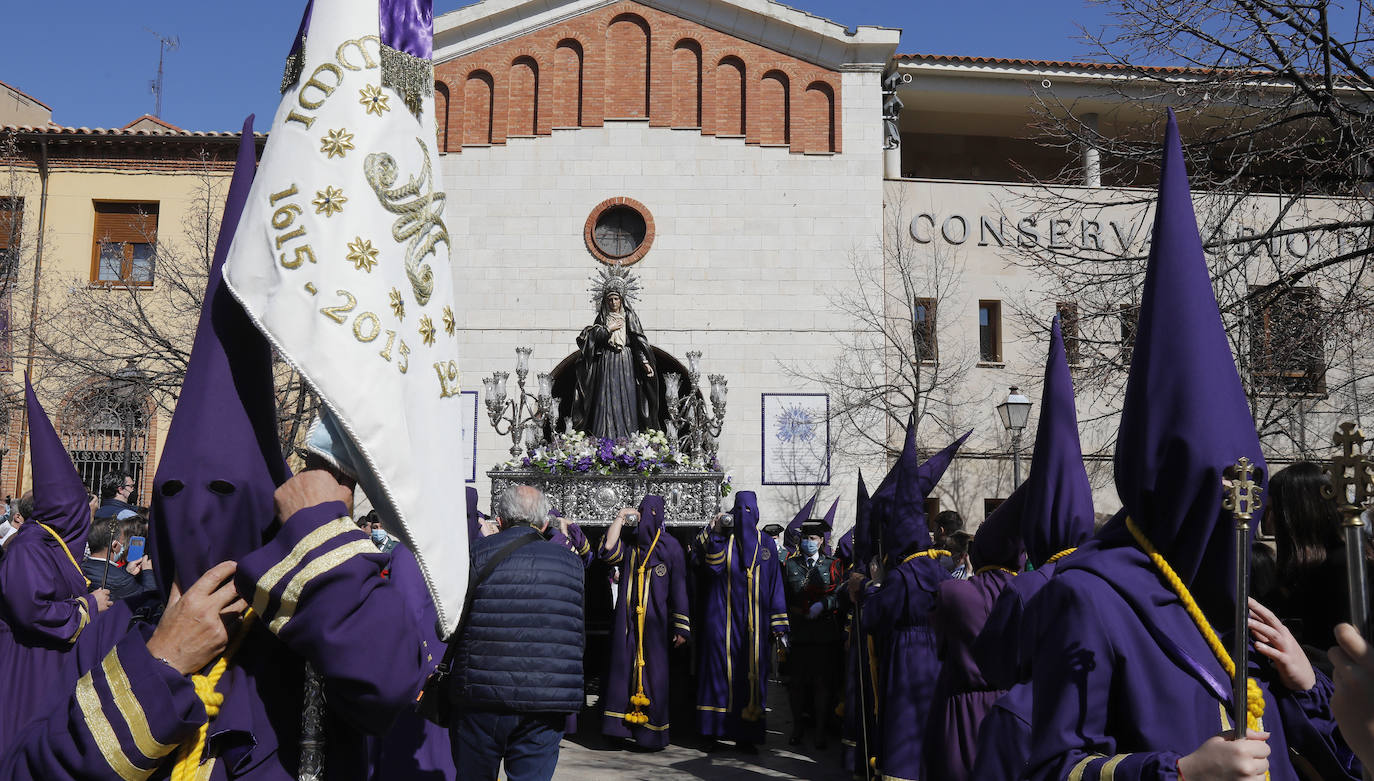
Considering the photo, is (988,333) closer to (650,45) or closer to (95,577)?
(650,45)

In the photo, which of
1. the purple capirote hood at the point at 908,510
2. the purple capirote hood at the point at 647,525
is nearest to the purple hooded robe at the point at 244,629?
the purple capirote hood at the point at 908,510

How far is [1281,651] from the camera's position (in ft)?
7.70

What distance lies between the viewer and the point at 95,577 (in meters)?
6.70

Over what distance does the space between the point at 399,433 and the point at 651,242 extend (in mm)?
19497

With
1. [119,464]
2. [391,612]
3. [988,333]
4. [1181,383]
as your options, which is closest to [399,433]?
[391,612]

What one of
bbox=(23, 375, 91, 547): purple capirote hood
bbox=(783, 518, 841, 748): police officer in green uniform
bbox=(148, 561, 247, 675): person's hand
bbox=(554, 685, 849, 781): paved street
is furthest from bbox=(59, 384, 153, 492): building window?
bbox=(148, 561, 247, 675): person's hand

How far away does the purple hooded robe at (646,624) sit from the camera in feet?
33.2

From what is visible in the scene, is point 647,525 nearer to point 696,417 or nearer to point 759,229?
point 696,417

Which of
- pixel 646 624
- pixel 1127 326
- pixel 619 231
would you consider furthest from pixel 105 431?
pixel 1127 326

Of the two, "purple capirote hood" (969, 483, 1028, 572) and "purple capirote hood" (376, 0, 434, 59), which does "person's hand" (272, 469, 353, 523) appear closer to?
"purple capirote hood" (376, 0, 434, 59)

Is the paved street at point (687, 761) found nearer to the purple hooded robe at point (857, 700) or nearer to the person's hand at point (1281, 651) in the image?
the purple hooded robe at point (857, 700)

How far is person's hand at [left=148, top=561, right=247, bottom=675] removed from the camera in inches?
88.0

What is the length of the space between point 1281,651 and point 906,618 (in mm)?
4561

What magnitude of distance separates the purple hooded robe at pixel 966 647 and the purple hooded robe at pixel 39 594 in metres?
4.11
